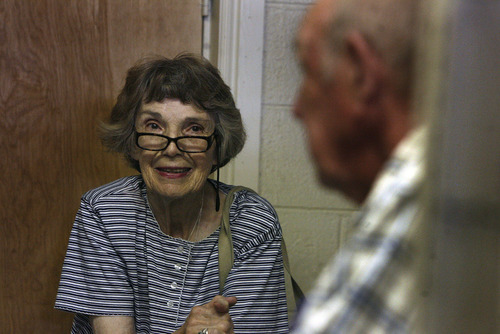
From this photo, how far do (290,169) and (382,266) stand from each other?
1.85 m

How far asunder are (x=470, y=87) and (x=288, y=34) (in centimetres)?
193

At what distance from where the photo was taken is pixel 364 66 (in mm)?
435

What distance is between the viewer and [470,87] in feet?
1.15

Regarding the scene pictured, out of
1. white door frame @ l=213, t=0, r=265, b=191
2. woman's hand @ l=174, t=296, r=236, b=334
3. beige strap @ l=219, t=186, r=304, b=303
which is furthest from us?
white door frame @ l=213, t=0, r=265, b=191

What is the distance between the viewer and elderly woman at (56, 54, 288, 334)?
1738 mm

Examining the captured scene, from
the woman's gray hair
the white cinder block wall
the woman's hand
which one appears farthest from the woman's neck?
the white cinder block wall

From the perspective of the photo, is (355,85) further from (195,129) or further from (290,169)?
(290,169)

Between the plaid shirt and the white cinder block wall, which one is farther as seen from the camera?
the white cinder block wall

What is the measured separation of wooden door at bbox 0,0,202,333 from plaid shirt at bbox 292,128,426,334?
1931mm

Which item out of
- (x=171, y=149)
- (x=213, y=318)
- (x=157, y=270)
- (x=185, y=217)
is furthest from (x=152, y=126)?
(x=213, y=318)

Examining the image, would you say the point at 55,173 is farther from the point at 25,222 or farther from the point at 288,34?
the point at 288,34

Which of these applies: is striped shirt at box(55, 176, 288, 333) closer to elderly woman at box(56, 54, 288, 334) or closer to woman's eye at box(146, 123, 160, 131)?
elderly woman at box(56, 54, 288, 334)

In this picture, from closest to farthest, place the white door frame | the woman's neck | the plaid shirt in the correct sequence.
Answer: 1. the plaid shirt
2. the woman's neck
3. the white door frame

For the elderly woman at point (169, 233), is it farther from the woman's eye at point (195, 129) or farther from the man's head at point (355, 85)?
the man's head at point (355, 85)
